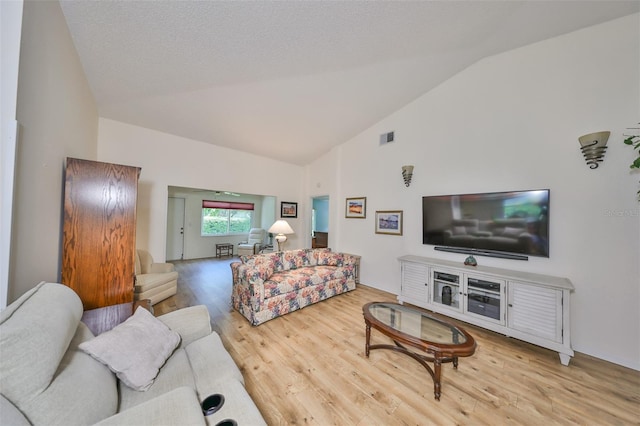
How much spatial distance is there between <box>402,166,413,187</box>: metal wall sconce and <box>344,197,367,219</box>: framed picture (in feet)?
2.96

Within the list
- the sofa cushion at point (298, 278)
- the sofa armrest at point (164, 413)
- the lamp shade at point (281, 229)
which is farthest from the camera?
the lamp shade at point (281, 229)

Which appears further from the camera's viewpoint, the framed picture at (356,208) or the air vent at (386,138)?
the framed picture at (356,208)

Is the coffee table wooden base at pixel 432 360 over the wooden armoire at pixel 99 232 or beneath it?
beneath

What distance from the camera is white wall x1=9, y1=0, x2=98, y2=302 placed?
1.21 metres

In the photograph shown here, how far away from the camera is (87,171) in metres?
1.76

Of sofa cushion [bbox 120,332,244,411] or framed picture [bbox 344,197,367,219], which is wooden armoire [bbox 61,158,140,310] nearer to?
sofa cushion [bbox 120,332,244,411]

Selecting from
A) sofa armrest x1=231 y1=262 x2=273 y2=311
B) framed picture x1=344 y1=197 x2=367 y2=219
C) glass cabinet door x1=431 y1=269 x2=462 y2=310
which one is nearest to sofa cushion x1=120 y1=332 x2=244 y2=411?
sofa armrest x1=231 y1=262 x2=273 y2=311

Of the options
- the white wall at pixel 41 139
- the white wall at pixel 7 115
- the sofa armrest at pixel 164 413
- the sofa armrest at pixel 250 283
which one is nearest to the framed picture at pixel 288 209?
the sofa armrest at pixel 250 283

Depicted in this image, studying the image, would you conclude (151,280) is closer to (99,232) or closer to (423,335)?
(99,232)

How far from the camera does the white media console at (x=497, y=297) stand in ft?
6.76

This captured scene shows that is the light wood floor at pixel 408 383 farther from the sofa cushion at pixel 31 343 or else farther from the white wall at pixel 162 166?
the white wall at pixel 162 166

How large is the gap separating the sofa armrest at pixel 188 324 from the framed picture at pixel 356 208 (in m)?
3.26

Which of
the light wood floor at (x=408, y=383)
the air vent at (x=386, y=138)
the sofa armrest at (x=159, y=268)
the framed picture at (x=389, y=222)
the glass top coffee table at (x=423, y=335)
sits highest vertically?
the air vent at (x=386, y=138)

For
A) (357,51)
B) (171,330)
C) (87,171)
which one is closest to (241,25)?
(357,51)
